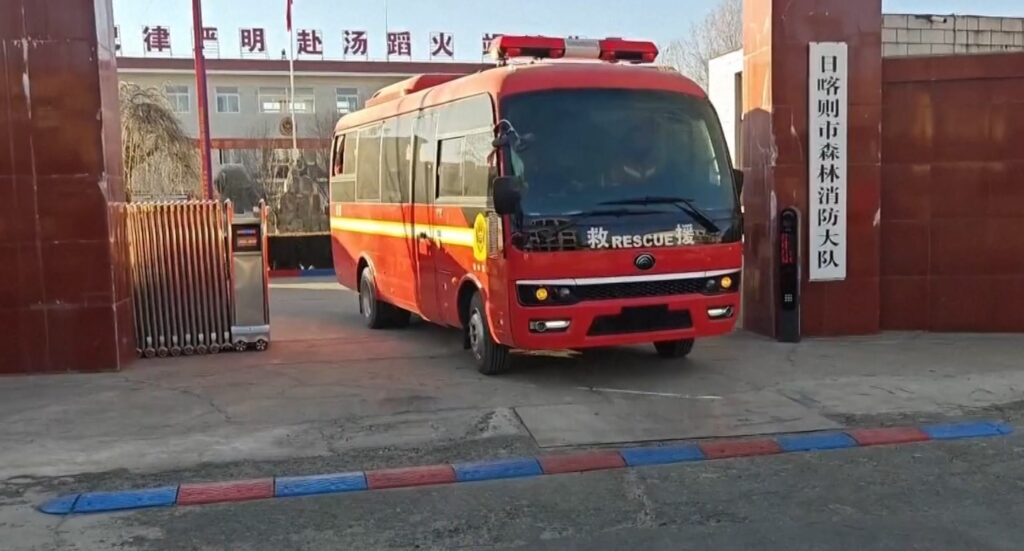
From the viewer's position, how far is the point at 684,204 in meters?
8.09

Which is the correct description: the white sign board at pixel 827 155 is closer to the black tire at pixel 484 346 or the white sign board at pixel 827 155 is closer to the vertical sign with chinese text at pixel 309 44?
the black tire at pixel 484 346

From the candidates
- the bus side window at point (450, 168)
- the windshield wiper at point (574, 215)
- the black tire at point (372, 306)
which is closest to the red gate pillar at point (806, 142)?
the windshield wiper at point (574, 215)

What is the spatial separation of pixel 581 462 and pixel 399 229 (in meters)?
5.13

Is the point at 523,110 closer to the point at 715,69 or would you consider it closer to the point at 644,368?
the point at 644,368

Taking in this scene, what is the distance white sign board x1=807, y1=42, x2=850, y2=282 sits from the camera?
10.3 meters

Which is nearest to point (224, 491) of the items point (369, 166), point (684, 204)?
point (684, 204)

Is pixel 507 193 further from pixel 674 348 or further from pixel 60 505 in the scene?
pixel 60 505

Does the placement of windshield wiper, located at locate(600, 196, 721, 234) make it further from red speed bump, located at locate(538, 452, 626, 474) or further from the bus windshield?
red speed bump, located at locate(538, 452, 626, 474)

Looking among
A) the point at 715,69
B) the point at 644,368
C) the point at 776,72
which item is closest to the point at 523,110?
the point at 644,368

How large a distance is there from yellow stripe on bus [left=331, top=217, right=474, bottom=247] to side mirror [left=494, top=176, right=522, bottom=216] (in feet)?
3.07

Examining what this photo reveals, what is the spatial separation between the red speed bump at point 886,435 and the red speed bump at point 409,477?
119 inches

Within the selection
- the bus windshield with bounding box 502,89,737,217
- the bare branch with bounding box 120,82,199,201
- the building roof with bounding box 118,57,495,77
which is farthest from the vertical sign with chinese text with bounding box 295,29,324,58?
the bus windshield with bounding box 502,89,737,217

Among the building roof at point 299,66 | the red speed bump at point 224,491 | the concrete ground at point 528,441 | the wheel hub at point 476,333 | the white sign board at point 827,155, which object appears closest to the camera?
the concrete ground at point 528,441

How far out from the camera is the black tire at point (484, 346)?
863 cm
